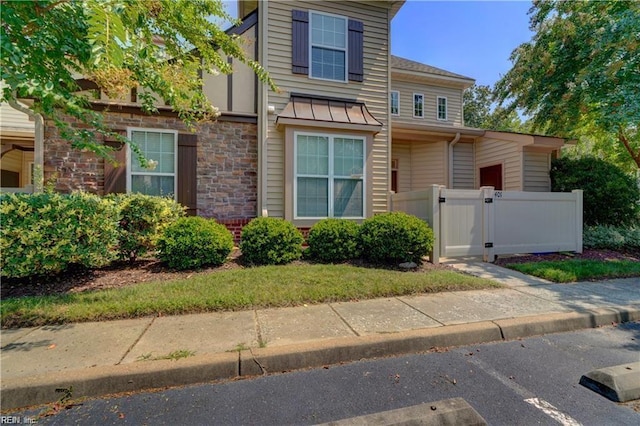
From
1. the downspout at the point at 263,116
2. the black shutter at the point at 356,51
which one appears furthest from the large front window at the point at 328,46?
the downspout at the point at 263,116

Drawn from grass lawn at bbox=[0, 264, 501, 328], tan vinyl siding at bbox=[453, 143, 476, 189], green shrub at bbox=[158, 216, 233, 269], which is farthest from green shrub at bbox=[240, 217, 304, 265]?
tan vinyl siding at bbox=[453, 143, 476, 189]

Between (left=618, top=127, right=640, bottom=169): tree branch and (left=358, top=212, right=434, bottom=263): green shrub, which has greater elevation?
(left=618, top=127, right=640, bottom=169): tree branch

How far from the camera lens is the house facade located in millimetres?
7129

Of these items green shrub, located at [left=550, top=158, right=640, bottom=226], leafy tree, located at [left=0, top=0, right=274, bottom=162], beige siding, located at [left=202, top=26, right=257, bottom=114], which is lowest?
green shrub, located at [left=550, top=158, right=640, bottom=226]

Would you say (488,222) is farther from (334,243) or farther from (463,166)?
(463,166)

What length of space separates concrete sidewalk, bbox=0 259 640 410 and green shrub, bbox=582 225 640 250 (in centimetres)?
452

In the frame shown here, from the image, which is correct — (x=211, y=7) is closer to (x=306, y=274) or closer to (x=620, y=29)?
(x=306, y=274)

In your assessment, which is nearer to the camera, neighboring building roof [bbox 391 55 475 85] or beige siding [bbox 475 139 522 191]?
beige siding [bbox 475 139 522 191]

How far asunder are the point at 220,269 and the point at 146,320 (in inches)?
78.0

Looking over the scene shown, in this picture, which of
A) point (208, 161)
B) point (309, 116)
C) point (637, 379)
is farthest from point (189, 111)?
point (637, 379)

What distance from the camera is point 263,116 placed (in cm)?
777

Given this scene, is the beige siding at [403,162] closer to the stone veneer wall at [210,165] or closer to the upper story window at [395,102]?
the upper story window at [395,102]

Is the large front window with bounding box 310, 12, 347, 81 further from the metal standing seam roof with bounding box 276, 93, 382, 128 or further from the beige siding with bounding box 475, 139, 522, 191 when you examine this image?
the beige siding with bounding box 475, 139, 522, 191

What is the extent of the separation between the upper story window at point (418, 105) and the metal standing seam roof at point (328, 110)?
20.7 ft
